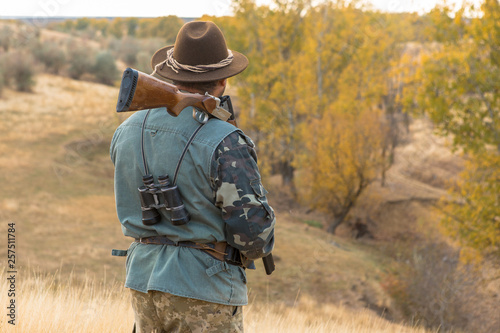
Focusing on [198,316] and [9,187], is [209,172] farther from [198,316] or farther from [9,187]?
[9,187]

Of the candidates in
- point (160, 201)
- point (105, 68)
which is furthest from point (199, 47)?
point (105, 68)

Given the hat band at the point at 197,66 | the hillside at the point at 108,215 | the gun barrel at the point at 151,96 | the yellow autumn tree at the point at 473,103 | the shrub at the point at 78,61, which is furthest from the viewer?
the shrub at the point at 78,61

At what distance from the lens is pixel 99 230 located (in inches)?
678

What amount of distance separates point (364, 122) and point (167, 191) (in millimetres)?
20659

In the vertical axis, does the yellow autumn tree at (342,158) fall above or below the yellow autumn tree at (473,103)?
below

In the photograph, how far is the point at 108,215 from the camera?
751 inches

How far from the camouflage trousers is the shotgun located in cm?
83

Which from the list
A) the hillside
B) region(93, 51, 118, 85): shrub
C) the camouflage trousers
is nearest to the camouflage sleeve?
the camouflage trousers

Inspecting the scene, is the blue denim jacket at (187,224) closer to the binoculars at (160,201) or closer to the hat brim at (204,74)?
the binoculars at (160,201)

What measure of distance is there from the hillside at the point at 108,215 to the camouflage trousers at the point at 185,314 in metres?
5.99

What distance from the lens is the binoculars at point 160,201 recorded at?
6.72 feet

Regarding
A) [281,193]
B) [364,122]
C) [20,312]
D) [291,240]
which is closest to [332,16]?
[364,122]

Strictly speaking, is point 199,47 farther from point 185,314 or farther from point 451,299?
point 451,299

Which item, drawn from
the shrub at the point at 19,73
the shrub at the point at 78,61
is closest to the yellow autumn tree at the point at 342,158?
the shrub at the point at 19,73
